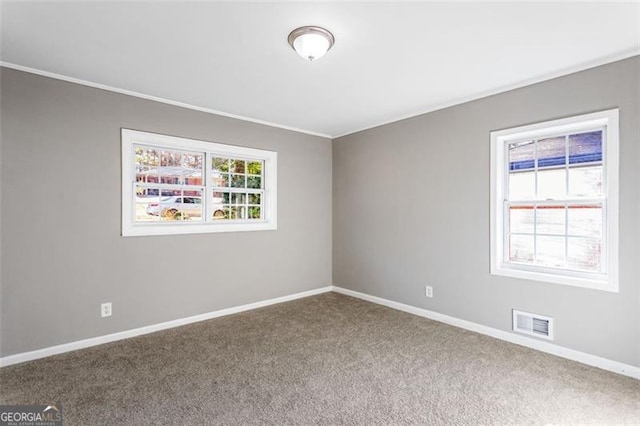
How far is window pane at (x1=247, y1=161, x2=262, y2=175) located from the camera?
14.3 feet

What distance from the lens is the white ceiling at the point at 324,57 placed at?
1998 millimetres

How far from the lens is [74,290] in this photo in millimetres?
2988

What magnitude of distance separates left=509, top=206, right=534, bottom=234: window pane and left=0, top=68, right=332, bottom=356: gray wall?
9.92 ft

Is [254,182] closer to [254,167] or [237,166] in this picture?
[254,167]

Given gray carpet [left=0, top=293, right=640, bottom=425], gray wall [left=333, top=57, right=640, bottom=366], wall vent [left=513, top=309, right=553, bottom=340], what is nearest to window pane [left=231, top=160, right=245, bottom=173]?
gray wall [left=333, top=57, right=640, bottom=366]

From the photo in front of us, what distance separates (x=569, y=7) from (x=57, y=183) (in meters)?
4.07

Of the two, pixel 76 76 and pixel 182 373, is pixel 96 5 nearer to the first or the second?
pixel 76 76

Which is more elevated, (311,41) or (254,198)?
(311,41)

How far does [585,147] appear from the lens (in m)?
2.82

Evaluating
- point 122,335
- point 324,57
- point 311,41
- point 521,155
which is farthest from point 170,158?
point 521,155

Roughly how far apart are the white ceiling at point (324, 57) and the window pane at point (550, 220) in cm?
119

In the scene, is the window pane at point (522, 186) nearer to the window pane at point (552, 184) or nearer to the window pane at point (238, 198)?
the window pane at point (552, 184)

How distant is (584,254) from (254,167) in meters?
3.67

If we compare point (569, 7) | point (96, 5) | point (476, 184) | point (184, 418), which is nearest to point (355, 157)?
point (476, 184)
